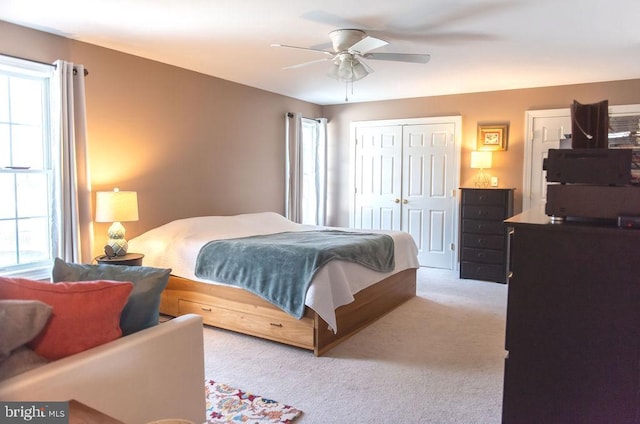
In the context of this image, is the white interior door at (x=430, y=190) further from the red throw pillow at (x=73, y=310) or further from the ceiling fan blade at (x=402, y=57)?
the red throw pillow at (x=73, y=310)

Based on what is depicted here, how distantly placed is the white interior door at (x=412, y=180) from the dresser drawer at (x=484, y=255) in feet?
1.81

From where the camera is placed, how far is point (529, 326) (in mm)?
1730

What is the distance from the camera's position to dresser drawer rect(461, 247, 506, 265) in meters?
5.44

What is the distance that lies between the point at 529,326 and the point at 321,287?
5.27 ft

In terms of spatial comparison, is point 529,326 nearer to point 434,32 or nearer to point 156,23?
point 434,32

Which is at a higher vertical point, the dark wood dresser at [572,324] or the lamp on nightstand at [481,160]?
the lamp on nightstand at [481,160]

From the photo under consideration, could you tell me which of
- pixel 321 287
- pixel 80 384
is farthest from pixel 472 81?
pixel 80 384

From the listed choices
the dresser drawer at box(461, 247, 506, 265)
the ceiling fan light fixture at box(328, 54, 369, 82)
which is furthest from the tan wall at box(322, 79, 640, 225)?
the ceiling fan light fixture at box(328, 54, 369, 82)

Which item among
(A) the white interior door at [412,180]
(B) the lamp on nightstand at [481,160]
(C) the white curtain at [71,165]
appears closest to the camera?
(C) the white curtain at [71,165]

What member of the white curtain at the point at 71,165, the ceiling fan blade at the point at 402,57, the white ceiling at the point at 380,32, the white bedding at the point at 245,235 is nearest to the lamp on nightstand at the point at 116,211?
the white curtain at the point at 71,165

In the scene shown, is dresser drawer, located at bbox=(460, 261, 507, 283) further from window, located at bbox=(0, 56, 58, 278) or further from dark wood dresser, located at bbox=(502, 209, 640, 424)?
window, located at bbox=(0, 56, 58, 278)

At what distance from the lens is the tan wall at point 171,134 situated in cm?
388

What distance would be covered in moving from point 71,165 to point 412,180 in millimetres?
4404

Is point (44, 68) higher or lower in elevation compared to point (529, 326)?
higher
